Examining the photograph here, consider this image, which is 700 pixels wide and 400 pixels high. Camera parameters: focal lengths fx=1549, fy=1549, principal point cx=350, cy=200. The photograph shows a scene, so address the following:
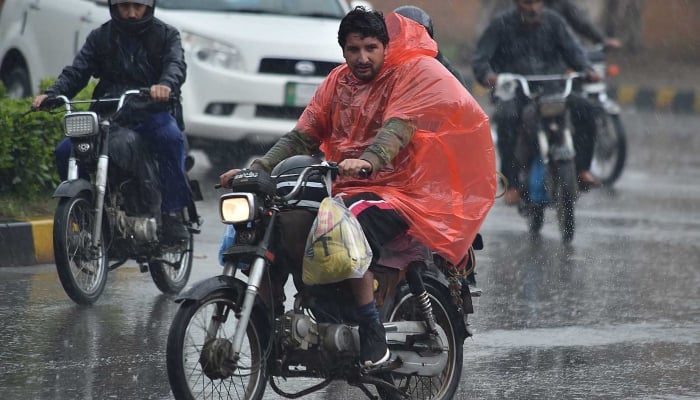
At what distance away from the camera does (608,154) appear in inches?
558

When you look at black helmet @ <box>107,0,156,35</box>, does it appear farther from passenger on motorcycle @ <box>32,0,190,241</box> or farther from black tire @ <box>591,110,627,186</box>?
black tire @ <box>591,110,627,186</box>

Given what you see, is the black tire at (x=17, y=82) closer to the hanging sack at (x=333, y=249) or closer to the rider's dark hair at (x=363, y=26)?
the rider's dark hair at (x=363, y=26)

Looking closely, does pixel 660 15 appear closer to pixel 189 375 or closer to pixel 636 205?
pixel 636 205

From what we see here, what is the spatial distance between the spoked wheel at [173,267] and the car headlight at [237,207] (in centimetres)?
281

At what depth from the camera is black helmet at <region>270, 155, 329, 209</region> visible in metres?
5.50

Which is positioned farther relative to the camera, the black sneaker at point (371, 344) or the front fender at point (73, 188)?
the front fender at point (73, 188)

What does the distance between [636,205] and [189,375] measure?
26.6ft

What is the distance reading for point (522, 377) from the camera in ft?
21.4

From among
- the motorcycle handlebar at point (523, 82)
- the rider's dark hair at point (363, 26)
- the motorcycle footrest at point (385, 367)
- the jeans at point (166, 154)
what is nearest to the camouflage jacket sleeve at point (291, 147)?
the rider's dark hair at point (363, 26)

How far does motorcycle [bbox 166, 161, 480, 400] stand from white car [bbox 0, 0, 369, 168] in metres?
6.57

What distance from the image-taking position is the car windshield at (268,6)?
12742 millimetres

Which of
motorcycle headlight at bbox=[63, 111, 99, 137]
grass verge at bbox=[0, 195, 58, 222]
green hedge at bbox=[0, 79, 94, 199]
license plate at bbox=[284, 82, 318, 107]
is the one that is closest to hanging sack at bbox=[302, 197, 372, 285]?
motorcycle headlight at bbox=[63, 111, 99, 137]

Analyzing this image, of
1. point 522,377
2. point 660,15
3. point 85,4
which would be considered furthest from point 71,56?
point 660,15

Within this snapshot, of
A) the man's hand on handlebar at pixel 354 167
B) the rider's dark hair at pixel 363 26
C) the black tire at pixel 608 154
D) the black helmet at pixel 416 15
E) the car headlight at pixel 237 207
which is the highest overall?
the rider's dark hair at pixel 363 26
